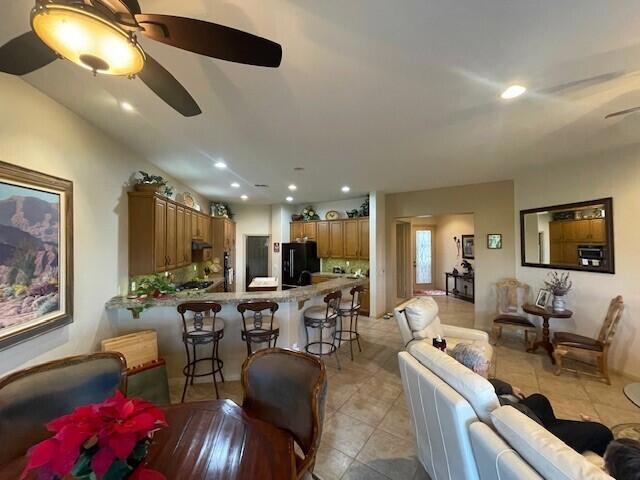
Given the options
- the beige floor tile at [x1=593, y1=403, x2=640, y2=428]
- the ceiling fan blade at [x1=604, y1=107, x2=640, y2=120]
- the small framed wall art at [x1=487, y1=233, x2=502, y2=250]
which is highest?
the ceiling fan blade at [x1=604, y1=107, x2=640, y2=120]

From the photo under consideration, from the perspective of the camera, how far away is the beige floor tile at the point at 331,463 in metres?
1.86

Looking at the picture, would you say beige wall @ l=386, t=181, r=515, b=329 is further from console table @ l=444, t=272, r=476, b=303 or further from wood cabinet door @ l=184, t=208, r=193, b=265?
wood cabinet door @ l=184, t=208, r=193, b=265

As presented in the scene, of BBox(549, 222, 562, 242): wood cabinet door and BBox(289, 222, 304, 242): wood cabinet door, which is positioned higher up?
BBox(289, 222, 304, 242): wood cabinet door

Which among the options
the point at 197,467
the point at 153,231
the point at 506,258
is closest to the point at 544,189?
the point at 506,258

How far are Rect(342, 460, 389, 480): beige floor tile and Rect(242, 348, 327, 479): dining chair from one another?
618mm

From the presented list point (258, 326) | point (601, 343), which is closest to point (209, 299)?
point (258, 326)

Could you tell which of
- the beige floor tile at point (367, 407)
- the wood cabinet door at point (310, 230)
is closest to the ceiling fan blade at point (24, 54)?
the beige floor tile at point (367, 407)

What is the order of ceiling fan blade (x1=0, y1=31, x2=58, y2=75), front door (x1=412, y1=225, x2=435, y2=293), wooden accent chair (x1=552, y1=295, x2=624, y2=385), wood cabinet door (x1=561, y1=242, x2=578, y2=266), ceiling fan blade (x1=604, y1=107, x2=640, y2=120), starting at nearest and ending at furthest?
ceiling fan blade (x1=0, y1=31, x2=58, y2=75) < ceiling fan blade (x1=604, y1=107, x2=640, y2=120) < wooden accent chair (x1=552, y1=295, x2=624, y2=385) < wood cabinet door (x1=561, y1=242, x2=578, y2=266) < front door (x1=412, y1=225, x2=435, y2=293)

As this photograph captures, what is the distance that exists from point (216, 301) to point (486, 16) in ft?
10.0

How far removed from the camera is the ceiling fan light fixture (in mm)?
923

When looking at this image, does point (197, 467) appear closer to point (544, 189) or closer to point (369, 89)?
point (369, 89)

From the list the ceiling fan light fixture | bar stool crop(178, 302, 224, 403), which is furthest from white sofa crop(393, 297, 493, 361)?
the ceiling fan light fixture

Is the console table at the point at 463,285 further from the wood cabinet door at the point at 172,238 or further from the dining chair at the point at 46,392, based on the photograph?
the dining chair at the point at 46,392

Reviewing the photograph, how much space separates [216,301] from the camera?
2828 mm
